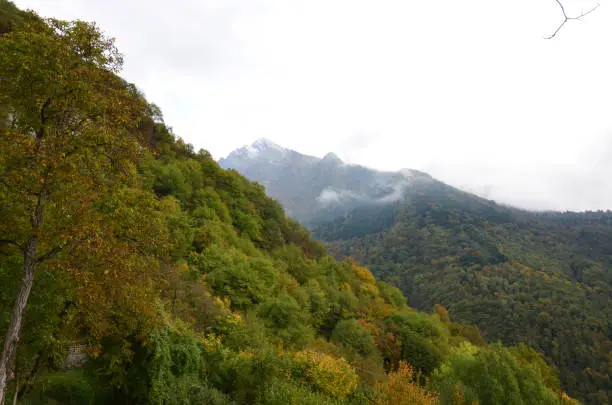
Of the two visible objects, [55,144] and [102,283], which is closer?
[55,144]

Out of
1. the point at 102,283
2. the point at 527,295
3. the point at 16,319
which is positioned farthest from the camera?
the point at 527,295

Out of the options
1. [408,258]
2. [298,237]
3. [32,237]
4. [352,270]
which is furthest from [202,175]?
[408,258]

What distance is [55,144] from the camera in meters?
7.21

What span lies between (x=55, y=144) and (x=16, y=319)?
3.64 meters

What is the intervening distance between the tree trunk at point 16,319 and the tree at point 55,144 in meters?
0.02

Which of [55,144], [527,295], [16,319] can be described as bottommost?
[527,295]

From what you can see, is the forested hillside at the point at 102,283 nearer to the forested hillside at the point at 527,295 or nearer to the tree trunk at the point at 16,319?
the tree trunk at the point at 16,319

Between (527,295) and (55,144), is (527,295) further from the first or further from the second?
(55,144)

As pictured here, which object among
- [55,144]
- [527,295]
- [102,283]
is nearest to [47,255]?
[102,283]

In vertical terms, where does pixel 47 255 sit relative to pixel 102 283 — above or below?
above

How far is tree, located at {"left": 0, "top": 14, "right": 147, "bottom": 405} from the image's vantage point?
6969mm

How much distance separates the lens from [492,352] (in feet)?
103

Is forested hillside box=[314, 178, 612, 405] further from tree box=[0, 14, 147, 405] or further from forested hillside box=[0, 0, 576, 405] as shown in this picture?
tree box=[0, 14, 147, 405]

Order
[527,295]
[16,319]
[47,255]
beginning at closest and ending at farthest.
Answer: [16,319] → [47,255] → [527,295]
